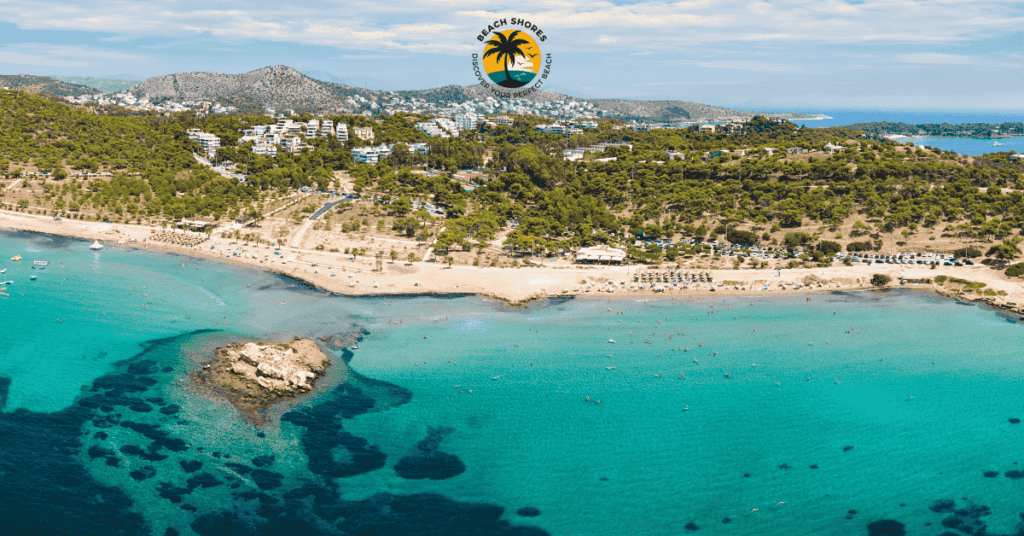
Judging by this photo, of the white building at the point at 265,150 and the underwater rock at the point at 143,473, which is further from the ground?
the white building at the point at 265,150

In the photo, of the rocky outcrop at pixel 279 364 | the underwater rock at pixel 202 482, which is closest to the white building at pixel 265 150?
the rocky outcrop at pixel 279 364

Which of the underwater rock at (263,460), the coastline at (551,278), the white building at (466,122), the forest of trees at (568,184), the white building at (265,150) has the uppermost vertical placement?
the white building at (466,122)

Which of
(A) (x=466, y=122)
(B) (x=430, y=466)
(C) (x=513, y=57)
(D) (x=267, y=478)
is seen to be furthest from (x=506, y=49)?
(A) (x=466, y=122)

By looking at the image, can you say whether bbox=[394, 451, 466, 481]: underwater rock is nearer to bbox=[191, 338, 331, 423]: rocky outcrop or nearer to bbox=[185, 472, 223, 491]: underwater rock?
bbox=[185, 472, 223, 491]: underwater rock

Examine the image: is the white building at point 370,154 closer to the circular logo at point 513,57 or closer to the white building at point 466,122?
the white building at point 466,122

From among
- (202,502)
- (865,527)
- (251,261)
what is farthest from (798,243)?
(202,502)
